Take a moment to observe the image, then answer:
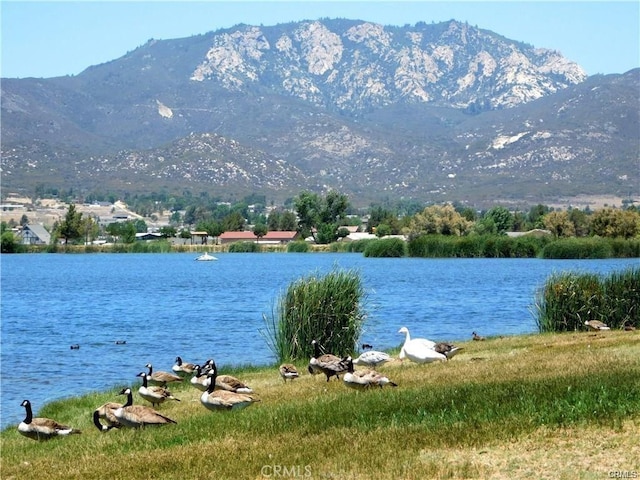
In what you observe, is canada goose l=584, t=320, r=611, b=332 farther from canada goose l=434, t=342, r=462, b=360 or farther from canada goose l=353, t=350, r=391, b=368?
canada goose l=353, t=350, r=391, b=368

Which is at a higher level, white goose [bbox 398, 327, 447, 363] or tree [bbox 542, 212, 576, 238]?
tree [bbox 542, 212, 576, 238]

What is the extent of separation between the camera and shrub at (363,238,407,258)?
134625 mm

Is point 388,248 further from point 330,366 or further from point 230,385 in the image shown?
point 230,385

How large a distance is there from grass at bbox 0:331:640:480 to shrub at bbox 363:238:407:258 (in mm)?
112830

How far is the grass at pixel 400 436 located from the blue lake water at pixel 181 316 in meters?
9.77

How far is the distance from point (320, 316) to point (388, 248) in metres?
106

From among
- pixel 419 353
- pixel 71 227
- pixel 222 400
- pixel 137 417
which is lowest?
pixel 137 417

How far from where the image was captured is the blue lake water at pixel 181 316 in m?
36.2

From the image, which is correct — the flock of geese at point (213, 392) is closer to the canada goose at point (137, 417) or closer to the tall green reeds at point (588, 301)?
the canada goose at point (137, 417)

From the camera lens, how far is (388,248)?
444 ft

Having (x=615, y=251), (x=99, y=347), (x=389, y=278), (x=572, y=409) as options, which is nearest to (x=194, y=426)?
(x=572, y=409)

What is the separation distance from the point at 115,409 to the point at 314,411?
3.73m

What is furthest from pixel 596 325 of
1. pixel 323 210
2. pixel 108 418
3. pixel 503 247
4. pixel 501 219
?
pixel 323 210

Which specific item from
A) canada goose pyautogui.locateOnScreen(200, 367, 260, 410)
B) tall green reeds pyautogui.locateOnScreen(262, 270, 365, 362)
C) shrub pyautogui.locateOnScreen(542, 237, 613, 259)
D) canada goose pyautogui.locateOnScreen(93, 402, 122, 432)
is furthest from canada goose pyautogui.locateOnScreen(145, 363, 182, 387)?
shrub pyautogui.locateOnScreen(542, 237, 613, 259)
